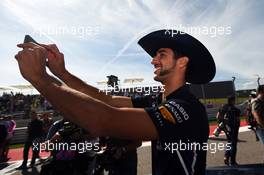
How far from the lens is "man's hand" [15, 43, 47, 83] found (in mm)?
1419

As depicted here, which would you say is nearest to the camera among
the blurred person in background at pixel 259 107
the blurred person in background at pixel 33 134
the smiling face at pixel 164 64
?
the smiling face at pixel 164 64

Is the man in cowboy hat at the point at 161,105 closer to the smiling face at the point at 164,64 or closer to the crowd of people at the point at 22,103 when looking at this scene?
the smiling face at the point at 164,64

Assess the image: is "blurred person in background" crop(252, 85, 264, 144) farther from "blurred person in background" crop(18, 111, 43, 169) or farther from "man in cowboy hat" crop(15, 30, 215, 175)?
"blurred person in background" crop(18, 111, 43, 169)

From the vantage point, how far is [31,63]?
1.43 m

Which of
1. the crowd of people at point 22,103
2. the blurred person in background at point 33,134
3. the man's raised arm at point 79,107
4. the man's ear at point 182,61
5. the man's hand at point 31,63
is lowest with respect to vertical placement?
the blurred person in background at point 33,134

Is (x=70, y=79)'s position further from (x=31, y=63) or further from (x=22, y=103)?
(x=22, y=103)

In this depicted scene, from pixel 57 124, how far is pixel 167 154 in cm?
539

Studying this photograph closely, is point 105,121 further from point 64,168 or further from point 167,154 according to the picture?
point 64,168

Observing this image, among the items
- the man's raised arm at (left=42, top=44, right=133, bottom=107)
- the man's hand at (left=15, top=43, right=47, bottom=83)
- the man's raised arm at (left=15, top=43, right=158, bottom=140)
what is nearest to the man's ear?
the man's raised arm at (left=15, top=43, right=158, bottom=140)

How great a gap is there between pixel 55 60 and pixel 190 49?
0.86m

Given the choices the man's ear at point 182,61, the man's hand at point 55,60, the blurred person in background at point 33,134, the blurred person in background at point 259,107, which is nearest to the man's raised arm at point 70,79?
the man's hand at point 55,60

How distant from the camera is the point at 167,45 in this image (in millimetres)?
1997

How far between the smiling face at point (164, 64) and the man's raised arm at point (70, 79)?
613 millimetres

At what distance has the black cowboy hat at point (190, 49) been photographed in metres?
1.95
